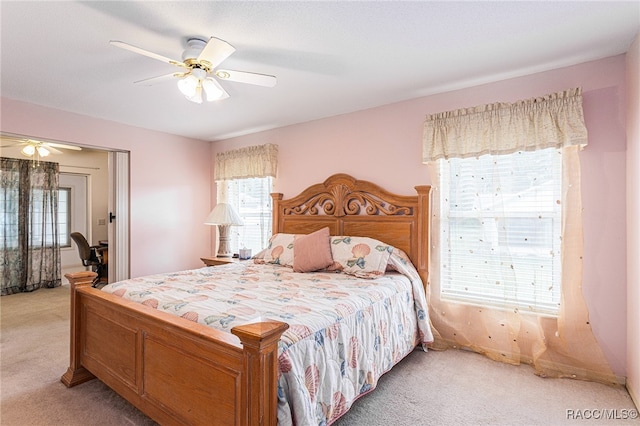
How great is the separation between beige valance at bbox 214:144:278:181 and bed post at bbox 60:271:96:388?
239 cm

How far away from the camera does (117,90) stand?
9.98 feet

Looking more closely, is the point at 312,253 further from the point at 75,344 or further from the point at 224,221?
the point at 75,344

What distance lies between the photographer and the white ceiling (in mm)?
1842

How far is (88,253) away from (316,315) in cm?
538

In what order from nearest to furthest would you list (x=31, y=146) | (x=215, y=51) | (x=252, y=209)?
(x=215, y=51)
(x=252, y=209)
(x=31, y=146)

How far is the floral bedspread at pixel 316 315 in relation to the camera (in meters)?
1.50

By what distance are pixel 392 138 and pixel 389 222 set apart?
0.86m

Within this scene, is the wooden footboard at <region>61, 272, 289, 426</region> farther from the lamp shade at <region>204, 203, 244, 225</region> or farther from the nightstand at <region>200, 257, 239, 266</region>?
the lamp shade at <region>204, 203, 244, 225</region>

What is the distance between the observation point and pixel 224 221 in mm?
4207

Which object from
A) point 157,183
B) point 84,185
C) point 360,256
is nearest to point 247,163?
point 157,183

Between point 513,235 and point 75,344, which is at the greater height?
point 513,235

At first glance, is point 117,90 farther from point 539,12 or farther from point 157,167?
point 539,12

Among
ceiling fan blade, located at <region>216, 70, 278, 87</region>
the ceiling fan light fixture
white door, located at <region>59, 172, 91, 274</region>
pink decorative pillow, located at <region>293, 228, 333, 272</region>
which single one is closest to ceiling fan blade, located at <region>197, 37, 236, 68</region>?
ceiling fan blade, located at <region>216, 70, 278, 87</region>

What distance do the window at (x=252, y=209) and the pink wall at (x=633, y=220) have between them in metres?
3.50
